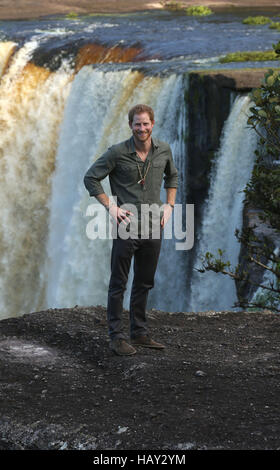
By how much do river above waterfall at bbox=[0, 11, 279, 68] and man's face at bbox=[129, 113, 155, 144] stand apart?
9695 millimetres

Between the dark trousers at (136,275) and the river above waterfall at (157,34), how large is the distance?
972cm

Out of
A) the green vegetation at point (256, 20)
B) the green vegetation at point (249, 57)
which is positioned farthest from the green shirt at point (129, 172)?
the green vegetation at point (256, 20)

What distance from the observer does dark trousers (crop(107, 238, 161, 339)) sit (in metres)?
6.41

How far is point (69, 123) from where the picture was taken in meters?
17.7

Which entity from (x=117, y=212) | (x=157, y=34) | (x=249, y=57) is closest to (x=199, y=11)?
(x=157, y=34)

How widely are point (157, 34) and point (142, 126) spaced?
17.2 metres

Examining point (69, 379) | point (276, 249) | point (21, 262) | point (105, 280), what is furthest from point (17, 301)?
point (69, 379)

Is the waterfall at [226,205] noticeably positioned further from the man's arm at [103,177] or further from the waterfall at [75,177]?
the man's arm at [103,177]

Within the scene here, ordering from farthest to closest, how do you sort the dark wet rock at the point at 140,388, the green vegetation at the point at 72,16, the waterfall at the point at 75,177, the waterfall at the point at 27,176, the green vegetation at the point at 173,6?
the green vegetation at the point at 173,6 < the green vegetation at the point at 72,16 < the waterfall at the point at 27,176 < the waterfall at the point at 75,177 < the dark wet rock at the point at 140,388

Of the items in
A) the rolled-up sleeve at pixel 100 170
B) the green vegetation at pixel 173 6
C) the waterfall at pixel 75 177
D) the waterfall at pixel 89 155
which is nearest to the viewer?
the rolled-up sleeve at pixel 100 170

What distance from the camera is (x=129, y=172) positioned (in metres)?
6.32

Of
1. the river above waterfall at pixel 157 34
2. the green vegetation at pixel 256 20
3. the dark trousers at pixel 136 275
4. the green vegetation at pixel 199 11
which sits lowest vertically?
the dark trousers at pixel 136 275

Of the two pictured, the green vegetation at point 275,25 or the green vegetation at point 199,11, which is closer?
the green vegetation at point 275,25

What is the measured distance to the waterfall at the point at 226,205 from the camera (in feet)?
41.0
